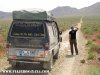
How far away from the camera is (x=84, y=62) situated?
14781mm

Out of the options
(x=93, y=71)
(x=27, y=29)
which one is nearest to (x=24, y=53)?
(x=27, y=29)

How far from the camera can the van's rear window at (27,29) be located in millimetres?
11828

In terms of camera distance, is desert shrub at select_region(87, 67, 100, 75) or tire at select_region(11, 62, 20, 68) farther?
tire at select_region(11, 62, 20, 68)

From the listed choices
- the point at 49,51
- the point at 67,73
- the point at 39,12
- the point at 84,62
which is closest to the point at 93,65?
the point at 84,62

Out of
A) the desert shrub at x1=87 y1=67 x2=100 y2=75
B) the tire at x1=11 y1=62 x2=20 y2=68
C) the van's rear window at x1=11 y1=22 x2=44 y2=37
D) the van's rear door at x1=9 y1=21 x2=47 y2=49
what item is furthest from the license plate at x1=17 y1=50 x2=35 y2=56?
the desert shrub at x1=87 y1=67 x2=100 y2=75

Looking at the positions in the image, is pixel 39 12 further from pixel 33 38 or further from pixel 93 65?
pixel 93 65

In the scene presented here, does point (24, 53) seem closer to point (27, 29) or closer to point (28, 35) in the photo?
point (28, 35)

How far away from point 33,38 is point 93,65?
Result: 3.91 meters

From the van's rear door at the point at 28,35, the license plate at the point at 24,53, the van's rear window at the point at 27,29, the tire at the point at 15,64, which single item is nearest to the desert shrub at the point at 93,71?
the van's rear door at the point at 28,35

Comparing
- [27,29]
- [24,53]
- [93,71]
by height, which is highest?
[27,29]

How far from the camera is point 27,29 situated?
39.2 ft

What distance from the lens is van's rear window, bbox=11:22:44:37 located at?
11.8m

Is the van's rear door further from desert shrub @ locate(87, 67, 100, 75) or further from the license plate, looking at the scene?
desert shrub @ locate(87, 67, 100, 75)

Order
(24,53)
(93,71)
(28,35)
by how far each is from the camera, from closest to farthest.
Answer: (24,53) → (28,35) → (93,71)
